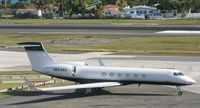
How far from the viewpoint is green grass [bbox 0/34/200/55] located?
80188 millimetres

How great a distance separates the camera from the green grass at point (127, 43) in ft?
263

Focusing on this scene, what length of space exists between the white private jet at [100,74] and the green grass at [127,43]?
34.3 m

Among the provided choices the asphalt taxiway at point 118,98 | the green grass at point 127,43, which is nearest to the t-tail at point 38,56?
the asphalt taxiway at point 118,98

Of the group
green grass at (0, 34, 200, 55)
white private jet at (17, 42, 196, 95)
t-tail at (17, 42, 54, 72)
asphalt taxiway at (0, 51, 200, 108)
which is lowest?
green grass at (0, 34, 200, 55)

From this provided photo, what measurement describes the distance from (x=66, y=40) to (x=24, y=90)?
5043 centimetres

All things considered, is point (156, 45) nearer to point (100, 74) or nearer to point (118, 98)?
point (100, 74)

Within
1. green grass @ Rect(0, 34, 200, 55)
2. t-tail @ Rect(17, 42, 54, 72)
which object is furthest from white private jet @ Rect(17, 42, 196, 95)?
green grass @ Rect(0, 34, 200, 55)

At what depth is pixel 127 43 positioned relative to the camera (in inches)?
3504

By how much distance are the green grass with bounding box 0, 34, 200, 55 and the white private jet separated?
112 feet

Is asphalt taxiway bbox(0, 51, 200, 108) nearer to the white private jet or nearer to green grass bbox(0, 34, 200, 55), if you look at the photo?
the white private jet

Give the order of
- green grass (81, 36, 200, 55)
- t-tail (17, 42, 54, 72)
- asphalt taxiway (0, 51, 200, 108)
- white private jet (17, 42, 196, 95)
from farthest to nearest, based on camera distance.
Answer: green grass (81, 36, 200, 55)
t-tail (17, 42, 54, 72)
white private jet (17, 42, 196, 95)
asphalt taxiway (0, 51, 200, 108)

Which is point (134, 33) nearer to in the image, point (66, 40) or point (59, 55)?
point (66, 40)

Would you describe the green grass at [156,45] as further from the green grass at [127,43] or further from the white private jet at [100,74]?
the white private jet at [100,74]

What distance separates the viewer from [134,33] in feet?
352
